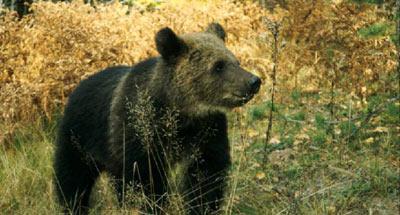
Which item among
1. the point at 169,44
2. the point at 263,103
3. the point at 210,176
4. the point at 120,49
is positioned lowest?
the point at 263,103

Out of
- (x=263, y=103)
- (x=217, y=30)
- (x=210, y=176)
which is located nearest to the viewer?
(x=210, y=176)

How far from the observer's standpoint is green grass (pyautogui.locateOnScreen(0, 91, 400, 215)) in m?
5.12

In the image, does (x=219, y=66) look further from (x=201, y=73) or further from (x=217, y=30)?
(x=217, y=30)

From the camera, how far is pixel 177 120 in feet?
14.7

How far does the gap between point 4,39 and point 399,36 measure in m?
5.19

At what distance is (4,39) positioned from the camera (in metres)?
7.65

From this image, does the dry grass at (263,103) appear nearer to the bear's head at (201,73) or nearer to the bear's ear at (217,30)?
the bear's head at (201,73)

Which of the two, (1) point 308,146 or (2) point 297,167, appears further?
(1) point 308,146

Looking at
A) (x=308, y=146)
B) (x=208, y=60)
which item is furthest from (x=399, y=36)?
(x=308, y=146)

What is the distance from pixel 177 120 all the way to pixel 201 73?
602 mm

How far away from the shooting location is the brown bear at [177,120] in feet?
15.2

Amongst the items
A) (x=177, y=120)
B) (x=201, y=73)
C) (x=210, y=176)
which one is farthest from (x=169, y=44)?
(x=210, y=176)

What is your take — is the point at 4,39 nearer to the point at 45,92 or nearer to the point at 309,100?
the point at 45,92

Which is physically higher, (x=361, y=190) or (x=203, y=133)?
(x=203, y=133)
